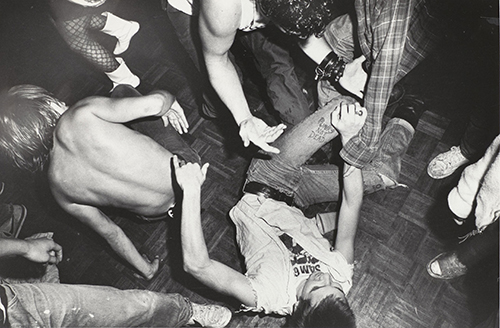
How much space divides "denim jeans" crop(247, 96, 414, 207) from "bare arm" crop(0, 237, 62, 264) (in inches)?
50.9

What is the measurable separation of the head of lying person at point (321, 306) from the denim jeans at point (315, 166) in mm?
548

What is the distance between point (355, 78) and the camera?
2.13 metres

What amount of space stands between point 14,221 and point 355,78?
2.58 metres

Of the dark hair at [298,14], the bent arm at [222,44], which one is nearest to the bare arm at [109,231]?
the bent arm at [222,44]

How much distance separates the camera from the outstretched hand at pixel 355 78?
211 centimetres

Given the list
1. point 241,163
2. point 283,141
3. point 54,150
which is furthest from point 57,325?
point 241,163

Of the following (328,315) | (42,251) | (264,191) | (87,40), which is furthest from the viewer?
(87,40)

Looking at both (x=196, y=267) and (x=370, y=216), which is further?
(x=370, y=216)

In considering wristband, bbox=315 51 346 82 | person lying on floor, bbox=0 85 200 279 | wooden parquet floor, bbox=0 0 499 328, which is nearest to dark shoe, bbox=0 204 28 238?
wooden parquet floor, bbox=0 0 499 328

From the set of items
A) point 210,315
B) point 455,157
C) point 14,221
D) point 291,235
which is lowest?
point 14,221

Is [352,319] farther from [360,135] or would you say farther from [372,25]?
[372,25]

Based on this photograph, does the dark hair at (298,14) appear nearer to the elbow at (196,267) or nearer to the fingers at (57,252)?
the elbow at (196,267)

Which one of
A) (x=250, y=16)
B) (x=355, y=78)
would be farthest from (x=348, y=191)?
(x=250, y=16)

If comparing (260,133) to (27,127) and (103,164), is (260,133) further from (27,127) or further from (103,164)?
(27,127)
